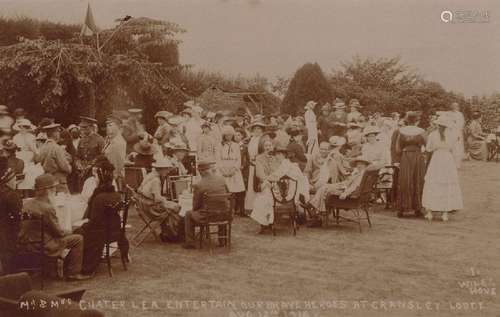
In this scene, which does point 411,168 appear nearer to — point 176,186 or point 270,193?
point 270,193

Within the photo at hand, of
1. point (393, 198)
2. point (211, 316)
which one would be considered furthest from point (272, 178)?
point (211, 316)

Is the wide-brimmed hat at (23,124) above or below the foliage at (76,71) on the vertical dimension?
below

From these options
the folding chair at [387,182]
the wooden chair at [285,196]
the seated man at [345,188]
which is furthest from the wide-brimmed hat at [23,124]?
the folding chair at [387,182]

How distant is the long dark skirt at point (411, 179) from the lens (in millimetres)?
7445

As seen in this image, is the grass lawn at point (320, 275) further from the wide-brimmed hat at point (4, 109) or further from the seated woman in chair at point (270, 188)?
the wide-brimmed hat at point (4, 109)

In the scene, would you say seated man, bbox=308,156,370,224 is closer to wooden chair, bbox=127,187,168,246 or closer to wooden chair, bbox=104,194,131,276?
wooden chair, bbox=127,187,168,246

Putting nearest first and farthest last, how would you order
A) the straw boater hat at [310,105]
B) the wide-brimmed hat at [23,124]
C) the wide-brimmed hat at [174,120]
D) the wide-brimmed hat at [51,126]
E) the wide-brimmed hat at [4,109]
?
1. the wide-brimmed hat at [4,109]
2. the wide-brimmed hat at [51,126]
3. the wide-brimmed hat at [23,124]
4. the wide-brimmed hat at [174,120]
5. the straw boater hat at [310,105]

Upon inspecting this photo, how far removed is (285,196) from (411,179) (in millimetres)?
1764

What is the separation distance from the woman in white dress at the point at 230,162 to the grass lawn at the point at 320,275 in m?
0.62

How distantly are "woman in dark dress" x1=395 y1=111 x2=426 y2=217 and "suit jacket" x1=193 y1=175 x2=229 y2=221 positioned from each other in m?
2.70

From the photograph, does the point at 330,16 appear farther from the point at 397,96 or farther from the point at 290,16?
the point at 397,96

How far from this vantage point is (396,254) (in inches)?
228

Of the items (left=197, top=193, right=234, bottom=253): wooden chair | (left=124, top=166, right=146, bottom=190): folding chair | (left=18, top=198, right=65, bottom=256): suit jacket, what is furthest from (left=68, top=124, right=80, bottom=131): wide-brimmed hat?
(left=18, top=198, right=65, bottom=256): suit jacket

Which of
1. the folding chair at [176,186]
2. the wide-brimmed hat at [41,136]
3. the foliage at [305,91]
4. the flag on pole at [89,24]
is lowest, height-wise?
the folding chair at [176,186]
